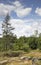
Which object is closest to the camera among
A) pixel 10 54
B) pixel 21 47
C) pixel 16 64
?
pixel 16 64

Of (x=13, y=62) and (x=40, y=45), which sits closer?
(x=13, y=62)

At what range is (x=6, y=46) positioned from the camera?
49094 mm

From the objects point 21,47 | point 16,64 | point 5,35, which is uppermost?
point 5,35

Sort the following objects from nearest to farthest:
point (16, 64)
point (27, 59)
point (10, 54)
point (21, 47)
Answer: point (16, 64), point (27, 59), point (10, 54), point (21, 47)

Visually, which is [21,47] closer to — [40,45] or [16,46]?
[16,46]

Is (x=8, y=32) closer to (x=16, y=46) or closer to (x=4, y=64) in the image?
(x=16, y=46)

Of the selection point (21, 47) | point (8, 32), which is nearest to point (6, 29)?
point (8, 32)

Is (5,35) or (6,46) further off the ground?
(5,35)

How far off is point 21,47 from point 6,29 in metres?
8.48

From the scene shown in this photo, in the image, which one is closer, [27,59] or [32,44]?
[27,59]

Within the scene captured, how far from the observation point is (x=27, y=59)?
81.4ft

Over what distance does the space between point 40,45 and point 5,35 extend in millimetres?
10619

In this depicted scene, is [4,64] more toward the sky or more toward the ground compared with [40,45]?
more toward the ground

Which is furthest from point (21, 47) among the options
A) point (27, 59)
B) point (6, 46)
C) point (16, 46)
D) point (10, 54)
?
point (27, 59)
